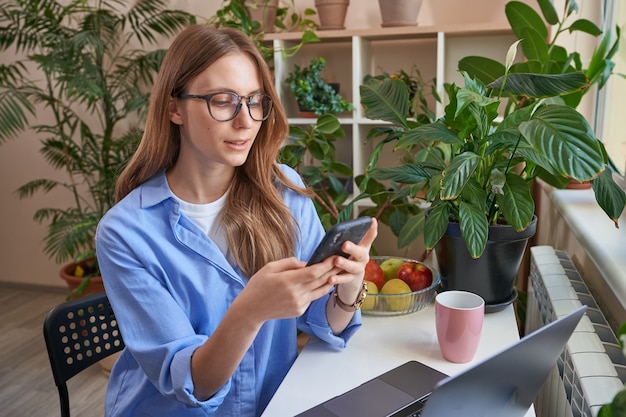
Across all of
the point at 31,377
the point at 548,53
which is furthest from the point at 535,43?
the point at 31,377

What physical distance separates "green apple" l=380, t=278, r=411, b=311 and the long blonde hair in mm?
247

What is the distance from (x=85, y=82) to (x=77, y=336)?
167cm

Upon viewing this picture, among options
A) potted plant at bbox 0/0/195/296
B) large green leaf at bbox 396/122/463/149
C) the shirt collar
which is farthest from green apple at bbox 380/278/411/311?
potted plant at bbox 0/0/195/296

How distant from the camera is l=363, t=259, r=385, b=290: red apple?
1413mm

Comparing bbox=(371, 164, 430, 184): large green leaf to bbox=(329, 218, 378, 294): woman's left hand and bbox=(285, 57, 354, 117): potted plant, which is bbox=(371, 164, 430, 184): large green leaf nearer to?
bbox=(329, 218, 378, 294): woman's left hand

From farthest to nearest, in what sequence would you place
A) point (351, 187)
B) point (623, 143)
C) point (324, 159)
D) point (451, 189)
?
point (351, 187), point (324, 159), point (623, 143), point (451, 189)

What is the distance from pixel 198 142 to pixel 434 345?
2.13ft

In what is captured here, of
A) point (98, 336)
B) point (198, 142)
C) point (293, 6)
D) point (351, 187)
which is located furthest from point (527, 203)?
point (293, 6)

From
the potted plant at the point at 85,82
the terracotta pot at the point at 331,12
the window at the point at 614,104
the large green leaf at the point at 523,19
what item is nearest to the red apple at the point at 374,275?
the large green leaf at the point at 523,19

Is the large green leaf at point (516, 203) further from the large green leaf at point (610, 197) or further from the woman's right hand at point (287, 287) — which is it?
the woman's right hand at point (287, 287)

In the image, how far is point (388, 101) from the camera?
1473mm

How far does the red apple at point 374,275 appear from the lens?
1.41 m

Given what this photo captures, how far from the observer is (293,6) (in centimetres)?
282

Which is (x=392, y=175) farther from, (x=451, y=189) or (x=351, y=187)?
(x=351, y=187)
